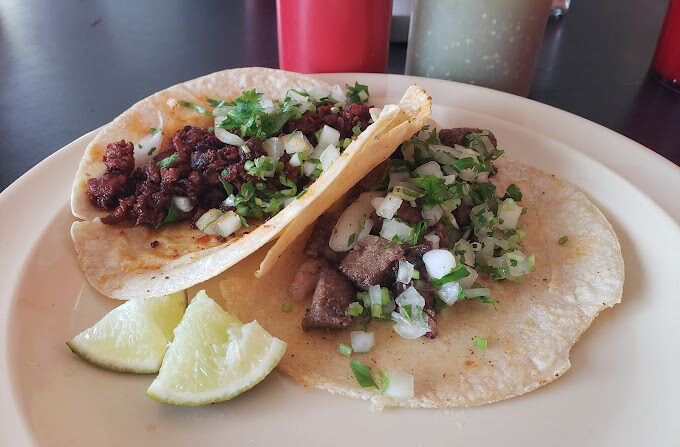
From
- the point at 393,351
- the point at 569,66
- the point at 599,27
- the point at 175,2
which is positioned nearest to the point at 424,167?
the point at 393,351

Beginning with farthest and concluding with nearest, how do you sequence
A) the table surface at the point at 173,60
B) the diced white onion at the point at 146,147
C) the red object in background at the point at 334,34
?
the table surface at the point at 173,60, the red object in background at the point at 334,34, the diced white onion at the point at 146,147

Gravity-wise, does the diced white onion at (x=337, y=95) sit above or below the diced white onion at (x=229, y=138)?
above

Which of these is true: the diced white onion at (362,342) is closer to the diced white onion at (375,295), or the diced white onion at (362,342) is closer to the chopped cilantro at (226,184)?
the diced white onion at (375,295)

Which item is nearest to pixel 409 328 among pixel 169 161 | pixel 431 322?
pixel 431 322

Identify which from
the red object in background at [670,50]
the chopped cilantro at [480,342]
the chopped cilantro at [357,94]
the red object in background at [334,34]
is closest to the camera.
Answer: the chopped cilantro at [480,342]

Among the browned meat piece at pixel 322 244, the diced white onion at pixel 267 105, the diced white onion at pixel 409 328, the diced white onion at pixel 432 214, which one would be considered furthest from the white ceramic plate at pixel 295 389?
the diced white onion at pixel 267 105

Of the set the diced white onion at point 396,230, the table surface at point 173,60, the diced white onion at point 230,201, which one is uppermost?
the diced white onion at point 396,230

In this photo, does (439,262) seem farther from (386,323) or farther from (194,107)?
(194,107)
